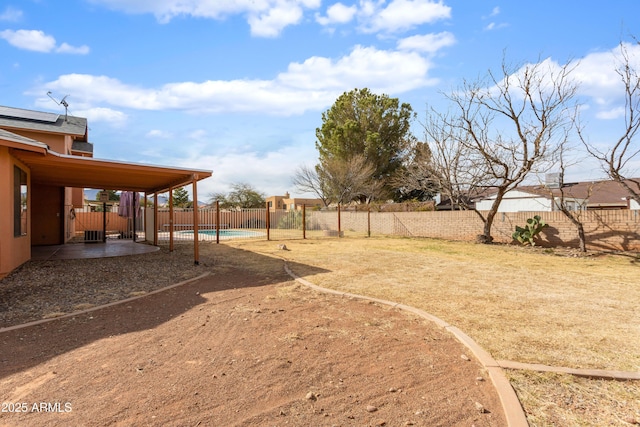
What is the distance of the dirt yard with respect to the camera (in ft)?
7.51

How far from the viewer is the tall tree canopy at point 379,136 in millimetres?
26344

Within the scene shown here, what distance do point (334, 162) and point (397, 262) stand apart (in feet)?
59.3

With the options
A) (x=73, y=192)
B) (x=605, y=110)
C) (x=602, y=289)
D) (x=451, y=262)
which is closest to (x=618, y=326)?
(x=602, y=289)

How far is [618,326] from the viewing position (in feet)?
13.3

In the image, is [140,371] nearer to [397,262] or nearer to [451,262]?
[397,262]

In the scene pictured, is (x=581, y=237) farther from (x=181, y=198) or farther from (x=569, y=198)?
(x=181, y=198)

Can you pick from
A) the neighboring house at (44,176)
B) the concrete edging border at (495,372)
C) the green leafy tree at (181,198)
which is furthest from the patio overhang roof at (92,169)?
the green leafy tree at (181,198)

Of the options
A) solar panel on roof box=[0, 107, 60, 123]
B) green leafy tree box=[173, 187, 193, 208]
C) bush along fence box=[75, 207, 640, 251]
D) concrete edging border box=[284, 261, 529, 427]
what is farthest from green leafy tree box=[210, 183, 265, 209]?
concrete edging border box=[284, 261, 529, 427]

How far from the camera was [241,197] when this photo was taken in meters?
33.1

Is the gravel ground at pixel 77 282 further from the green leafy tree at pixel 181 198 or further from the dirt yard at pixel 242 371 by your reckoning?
the green leafy tree at pixel 181 198

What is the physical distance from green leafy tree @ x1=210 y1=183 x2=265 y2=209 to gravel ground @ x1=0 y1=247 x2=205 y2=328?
23.6 m

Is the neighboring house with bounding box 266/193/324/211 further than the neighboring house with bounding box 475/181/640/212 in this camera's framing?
Yes

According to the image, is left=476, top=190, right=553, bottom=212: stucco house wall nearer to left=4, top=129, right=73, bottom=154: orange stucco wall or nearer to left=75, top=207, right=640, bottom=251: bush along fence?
left=75, top=207, right=640, bottom=251: bush along fence

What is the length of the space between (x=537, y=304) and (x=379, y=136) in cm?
2230
